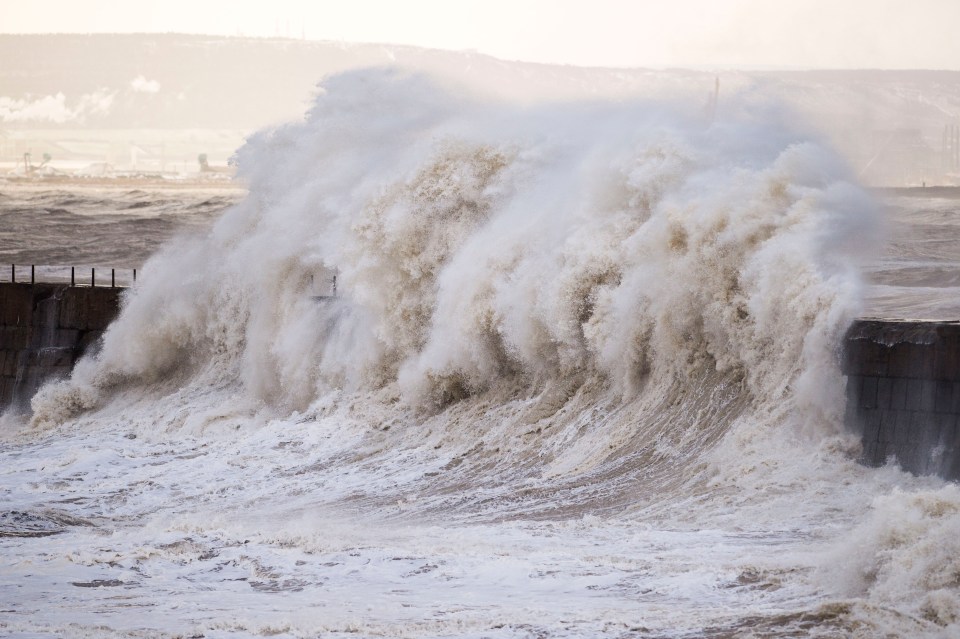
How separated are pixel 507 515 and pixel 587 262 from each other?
11.3 ft

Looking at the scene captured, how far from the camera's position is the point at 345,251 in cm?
1800

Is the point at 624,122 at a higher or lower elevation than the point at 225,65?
lower

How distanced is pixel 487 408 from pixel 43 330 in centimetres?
926

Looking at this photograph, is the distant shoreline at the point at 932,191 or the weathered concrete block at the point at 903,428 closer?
the weathered concrete block at the point at 903,428

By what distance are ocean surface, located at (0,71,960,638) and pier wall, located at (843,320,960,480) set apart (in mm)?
196

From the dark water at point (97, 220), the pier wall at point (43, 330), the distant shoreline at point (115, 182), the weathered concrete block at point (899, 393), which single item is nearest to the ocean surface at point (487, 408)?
the weathered concrete block at point (899, 393)

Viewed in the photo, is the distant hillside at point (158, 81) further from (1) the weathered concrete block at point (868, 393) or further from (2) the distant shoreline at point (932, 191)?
(1) the weathered concrete block at point (868, 393)

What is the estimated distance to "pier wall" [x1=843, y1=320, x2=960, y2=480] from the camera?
1096 centimetres

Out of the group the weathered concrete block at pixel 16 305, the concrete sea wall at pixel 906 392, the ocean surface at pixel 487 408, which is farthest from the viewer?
the weathered concrete block at pixel 16 305

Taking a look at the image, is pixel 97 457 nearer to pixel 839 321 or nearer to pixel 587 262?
pixel 587 262

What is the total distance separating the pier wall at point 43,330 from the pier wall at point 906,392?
1282cm

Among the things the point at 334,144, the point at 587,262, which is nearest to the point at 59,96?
the point at 334,144

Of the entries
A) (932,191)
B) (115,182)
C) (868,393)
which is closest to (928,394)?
(868,393)

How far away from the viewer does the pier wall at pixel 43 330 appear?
21703 millimetres
